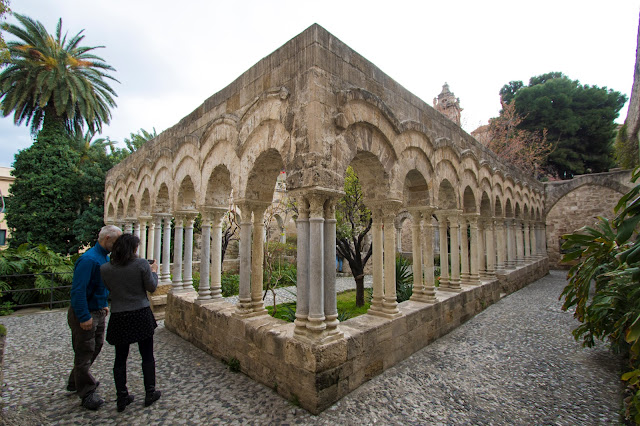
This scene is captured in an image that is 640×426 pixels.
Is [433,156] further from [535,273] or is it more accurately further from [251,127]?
[535,273]

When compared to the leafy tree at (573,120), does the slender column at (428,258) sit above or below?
below

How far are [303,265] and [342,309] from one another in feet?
12.5

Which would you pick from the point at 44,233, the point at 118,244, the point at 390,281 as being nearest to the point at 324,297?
the point at 390,281

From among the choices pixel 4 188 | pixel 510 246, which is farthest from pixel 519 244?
pixel 4 188

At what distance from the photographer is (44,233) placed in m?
12.3

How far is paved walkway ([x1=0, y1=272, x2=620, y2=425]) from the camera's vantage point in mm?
2900

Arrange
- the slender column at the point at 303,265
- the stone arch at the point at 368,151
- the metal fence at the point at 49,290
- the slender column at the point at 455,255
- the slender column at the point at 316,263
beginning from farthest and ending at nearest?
the metal fence at the point at 49,290 < the slender column at the point at 455,255 < the stone arch at the point at 368,151 < the slender column at the point at 303,265 < the slender column at the point at 316,263

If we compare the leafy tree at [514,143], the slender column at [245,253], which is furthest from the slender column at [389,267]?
the leafy tree at [514,143]

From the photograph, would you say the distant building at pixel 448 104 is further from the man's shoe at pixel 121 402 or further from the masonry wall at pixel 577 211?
the man's shoe at pixel 121 402

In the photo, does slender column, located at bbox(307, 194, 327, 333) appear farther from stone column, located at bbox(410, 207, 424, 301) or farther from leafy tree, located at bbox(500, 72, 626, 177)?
leafy tree, located at bbox(500, 72, 626, 177)

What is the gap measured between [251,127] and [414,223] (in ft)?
10.1

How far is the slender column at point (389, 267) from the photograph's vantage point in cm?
423

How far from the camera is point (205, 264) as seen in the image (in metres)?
5.37

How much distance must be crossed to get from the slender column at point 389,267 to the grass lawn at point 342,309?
1.20 metres
